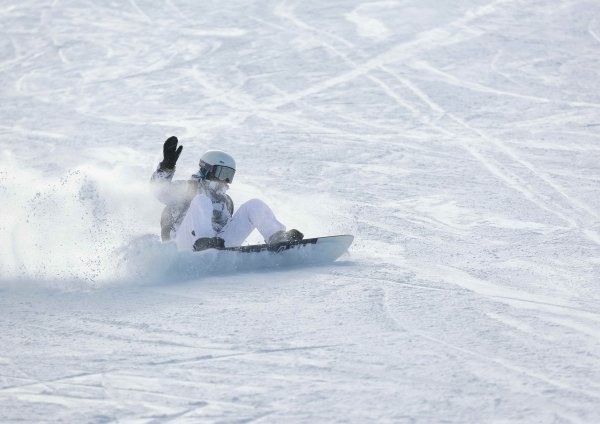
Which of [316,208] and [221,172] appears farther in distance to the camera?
[316,208]

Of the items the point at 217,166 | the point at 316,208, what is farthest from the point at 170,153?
the point at 316,208

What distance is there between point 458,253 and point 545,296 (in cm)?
154

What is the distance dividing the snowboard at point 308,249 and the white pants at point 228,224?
248 millimetres

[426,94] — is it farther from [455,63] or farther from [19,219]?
[19,219]

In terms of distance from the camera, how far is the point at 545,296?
21.8 feet

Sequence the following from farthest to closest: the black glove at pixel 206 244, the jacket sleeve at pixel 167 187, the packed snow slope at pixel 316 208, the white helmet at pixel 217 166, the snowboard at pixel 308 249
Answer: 1. the jacket sleeve at pixel 167 187
2. the white helmet at pixel 217 166
3. the snowboard at pixel 308 249
4. the black glove at pixel 206 244
5. the packed snow slope at pixel 316 208

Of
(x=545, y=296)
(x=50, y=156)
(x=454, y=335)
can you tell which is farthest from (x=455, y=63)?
(x=454, y=335)

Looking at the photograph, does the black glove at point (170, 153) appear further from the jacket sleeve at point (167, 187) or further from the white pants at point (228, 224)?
the white pants at point (228, 224)

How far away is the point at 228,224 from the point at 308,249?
74cm

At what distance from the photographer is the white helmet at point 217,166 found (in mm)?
7492

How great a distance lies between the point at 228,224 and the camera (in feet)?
25.3

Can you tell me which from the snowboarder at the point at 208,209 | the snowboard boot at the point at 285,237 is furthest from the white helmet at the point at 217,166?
the snowboard boot at the point at 285,237

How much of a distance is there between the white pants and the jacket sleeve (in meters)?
0.30

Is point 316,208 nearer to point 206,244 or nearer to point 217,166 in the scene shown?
point 217,166
